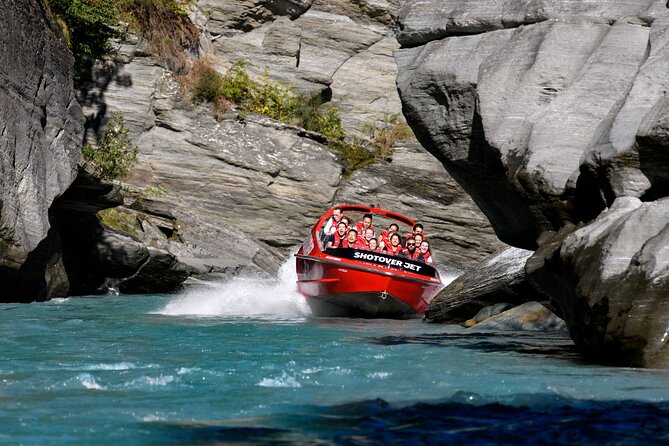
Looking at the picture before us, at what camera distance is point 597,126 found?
10.8 m

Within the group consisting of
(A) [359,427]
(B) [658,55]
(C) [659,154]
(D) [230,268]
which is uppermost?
(B) [658,55]

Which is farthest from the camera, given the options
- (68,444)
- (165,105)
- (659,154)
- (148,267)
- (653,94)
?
(165,105)

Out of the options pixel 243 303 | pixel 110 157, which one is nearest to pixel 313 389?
pixel 243 303

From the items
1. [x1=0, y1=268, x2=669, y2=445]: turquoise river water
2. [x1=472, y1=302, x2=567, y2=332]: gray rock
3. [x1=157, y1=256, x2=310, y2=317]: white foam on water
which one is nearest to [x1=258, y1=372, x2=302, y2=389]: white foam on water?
[x1=0, y1=268, x2=669, y2=445]: turquoise river water

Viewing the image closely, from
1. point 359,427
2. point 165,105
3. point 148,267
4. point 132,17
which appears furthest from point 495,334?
point 132,17

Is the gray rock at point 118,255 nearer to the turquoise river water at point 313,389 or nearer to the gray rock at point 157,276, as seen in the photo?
the gray rock at point 157,276

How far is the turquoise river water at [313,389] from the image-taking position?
247 inches

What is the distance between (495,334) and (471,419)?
718 centimetres

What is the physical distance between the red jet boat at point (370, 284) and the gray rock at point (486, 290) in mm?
1147

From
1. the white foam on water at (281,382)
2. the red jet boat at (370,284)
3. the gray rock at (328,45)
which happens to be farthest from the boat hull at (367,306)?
the gray rock at (328,45)

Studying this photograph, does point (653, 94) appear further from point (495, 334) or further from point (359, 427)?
point (359, 427)

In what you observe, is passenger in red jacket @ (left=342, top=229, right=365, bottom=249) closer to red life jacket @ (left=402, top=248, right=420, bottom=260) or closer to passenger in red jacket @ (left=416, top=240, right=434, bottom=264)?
red life jacket @ (left=402, top=248, right=420, bottom=260)

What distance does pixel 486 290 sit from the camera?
645 inches

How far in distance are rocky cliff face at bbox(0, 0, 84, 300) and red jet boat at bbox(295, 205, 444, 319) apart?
5.41 meters
